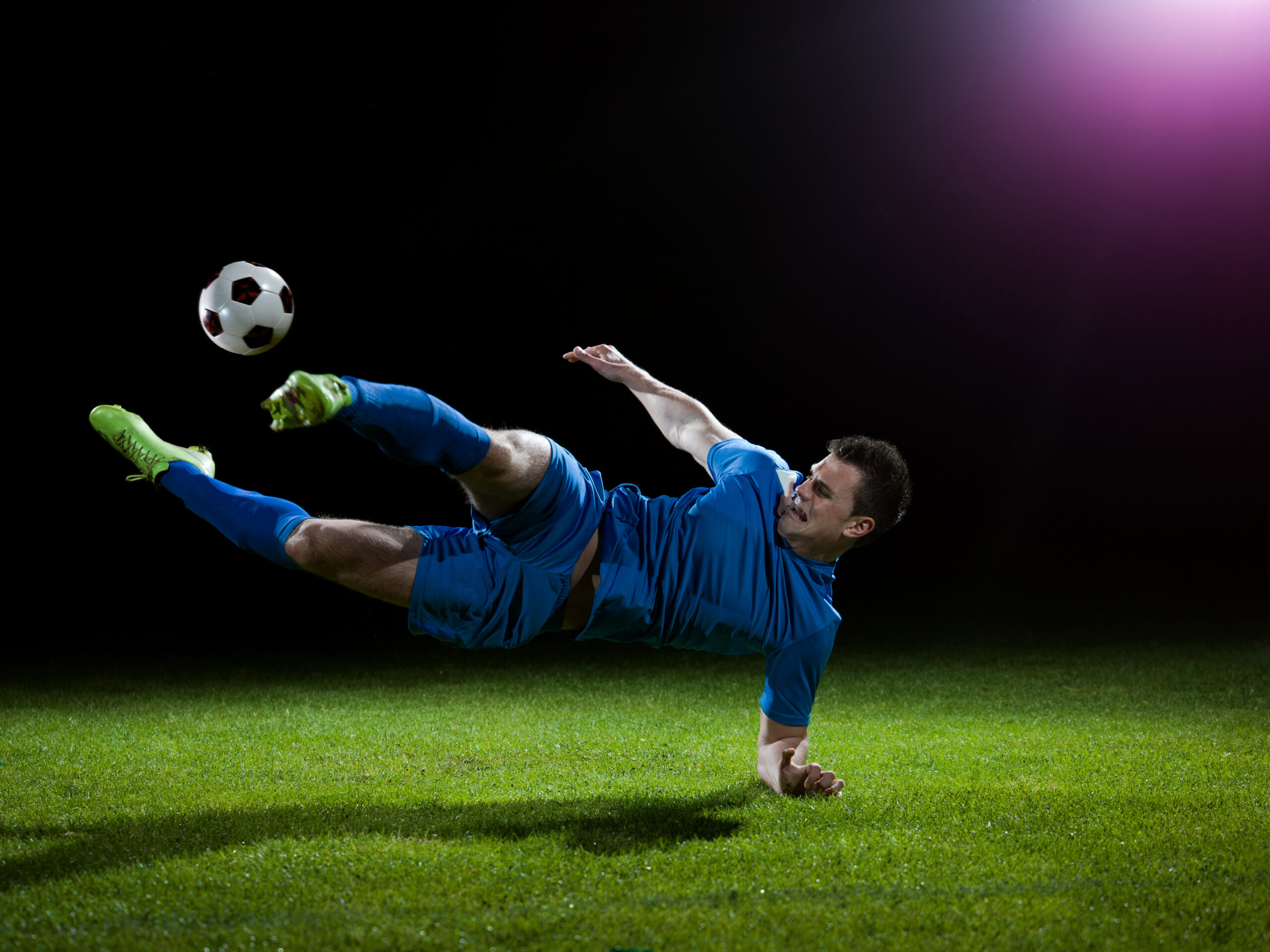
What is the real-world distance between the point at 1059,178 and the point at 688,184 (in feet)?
10.7

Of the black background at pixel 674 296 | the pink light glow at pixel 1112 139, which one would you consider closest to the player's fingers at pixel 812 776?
the black background at pixel 674 296

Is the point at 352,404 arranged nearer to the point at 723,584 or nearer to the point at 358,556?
the point at 358,556

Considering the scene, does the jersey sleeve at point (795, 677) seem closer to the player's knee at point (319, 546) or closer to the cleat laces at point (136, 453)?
the player's knee at point (319, 546)

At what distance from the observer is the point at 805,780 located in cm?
247

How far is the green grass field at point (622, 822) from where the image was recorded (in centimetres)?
173

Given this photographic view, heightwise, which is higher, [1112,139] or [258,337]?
[1112,139]

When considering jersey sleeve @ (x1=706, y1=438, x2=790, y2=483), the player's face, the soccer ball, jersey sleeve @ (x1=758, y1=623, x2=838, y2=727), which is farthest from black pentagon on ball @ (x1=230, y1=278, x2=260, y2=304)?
jersey sleeve @ (x1=758, y1=623, x2=838, y2=727)

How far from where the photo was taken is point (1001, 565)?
8555 mm

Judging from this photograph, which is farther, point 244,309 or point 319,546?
point 244,309

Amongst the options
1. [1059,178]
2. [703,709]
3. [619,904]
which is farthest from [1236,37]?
[619,904]

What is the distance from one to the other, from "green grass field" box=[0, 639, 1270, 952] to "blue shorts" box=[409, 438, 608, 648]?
45 centimetres

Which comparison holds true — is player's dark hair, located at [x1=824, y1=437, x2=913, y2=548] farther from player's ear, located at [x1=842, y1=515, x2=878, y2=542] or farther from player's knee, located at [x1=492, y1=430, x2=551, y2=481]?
player's knee, located at [x1=492, y1=430, x2=551, y2=481]

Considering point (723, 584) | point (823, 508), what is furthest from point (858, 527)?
point (723, 584)

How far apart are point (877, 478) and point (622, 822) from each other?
101 centimetres
